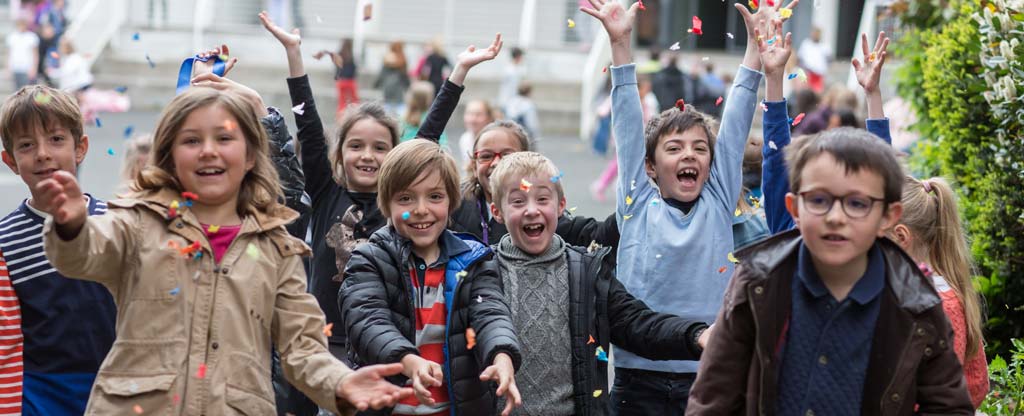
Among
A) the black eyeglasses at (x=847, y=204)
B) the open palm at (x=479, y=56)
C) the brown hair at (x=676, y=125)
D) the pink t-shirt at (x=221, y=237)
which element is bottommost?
the pink t-shirt at (x=221, y=237)

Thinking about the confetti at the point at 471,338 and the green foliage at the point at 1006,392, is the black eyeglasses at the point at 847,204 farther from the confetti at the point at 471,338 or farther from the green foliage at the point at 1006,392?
the green foliage at the point at 1006,392

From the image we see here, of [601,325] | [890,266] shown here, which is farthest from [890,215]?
[601,325]

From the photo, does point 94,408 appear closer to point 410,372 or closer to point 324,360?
point 324,360

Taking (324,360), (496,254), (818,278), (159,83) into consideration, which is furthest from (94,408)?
(159,83)

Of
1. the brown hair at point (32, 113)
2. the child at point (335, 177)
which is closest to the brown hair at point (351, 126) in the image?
the child at point (335, 177)

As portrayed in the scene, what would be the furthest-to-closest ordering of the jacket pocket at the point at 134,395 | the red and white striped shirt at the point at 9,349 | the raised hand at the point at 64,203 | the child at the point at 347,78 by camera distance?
the child at the point at 347,78, the red and white striped shirt at the point at 9,349, the jacket pocket at the point at 134,395, the raised hand at the point at 64,203

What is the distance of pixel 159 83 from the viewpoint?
22.6m

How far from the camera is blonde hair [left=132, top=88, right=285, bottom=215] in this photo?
3.72 meters

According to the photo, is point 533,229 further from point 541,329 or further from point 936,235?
point 936,235

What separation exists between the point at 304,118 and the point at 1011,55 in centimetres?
308

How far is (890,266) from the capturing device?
3.42 m

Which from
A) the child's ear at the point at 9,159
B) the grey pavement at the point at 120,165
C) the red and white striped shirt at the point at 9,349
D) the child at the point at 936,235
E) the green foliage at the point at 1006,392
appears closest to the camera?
the red and white striped shirt at the point at 9,349

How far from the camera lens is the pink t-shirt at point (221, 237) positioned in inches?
144

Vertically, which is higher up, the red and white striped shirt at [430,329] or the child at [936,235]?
the child at [936,235]
